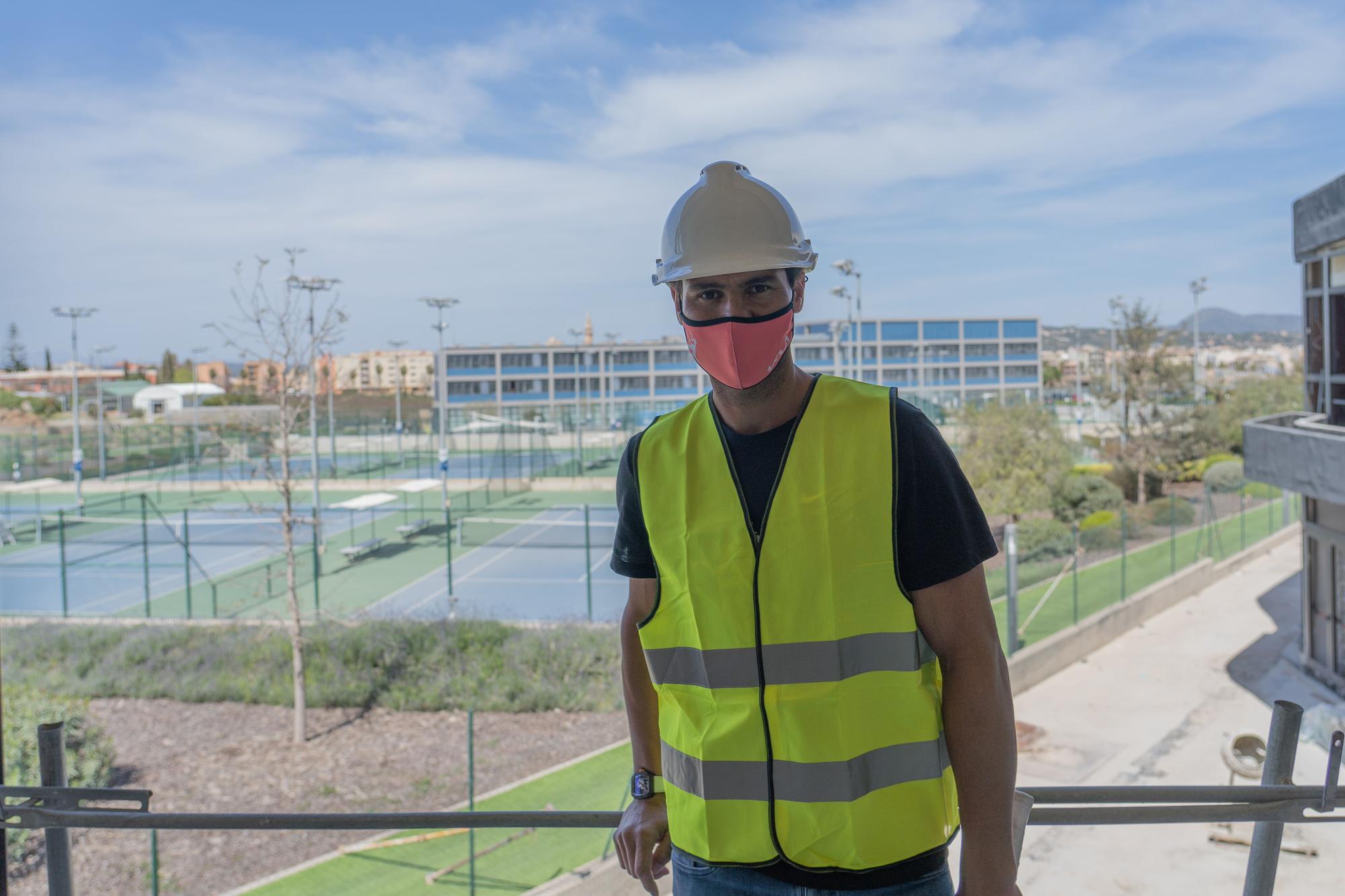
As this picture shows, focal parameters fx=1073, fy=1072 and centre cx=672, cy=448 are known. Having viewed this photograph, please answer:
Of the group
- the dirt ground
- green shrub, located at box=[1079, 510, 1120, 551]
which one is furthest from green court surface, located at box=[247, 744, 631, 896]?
green shrub, located at box=[1079, 510, 1120, 551]

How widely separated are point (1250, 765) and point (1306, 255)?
7.41 m

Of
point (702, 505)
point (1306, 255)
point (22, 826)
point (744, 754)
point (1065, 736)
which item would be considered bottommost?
point (1065, 736)

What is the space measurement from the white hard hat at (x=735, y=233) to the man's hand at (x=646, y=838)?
903mm

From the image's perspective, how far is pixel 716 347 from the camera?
1646 mm

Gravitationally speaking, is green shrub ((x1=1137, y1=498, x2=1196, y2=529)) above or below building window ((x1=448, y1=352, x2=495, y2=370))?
below

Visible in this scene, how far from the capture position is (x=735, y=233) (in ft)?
5.40

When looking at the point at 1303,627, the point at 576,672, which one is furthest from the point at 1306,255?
the point at 576,672

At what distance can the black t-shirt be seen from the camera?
1.45 meters

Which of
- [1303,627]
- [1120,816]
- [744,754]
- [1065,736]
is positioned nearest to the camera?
[744,754]

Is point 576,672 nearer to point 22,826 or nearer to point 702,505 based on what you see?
point 22,826

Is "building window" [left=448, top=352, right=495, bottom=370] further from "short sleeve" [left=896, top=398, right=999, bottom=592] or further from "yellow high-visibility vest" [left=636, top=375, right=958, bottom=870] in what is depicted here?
"short sleeve" [left=896, top=398, right=999, bottom=592]

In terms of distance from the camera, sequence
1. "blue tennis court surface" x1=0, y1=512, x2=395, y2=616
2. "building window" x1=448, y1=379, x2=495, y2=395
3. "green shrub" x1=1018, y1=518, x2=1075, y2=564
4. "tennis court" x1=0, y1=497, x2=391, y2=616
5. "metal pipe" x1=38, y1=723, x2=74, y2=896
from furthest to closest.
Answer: "building window" x1=448, y1=379, x2=495, y2=395
"green shrub" x1=1018, y1=518, x2=1075, y2=564
"blue tennis court surface" x1=0, y1=512, x2=395, y2=616
"tennis court" x1=0, y1=497, x2=391, y2=616
"metal pipe" x1=38, y1=723, x2=74, y2=896

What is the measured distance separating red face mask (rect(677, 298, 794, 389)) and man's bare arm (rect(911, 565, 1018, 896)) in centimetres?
41

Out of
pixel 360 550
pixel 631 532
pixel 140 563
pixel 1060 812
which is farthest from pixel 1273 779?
pixel 140 563
